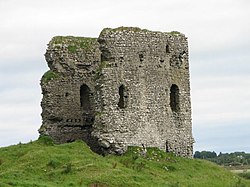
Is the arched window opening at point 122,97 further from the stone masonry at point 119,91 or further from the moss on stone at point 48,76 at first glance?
the moss on stone at point 48,76

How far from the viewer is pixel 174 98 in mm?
41844

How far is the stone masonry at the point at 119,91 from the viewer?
3791 cm

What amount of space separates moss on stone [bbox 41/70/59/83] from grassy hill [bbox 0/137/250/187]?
240 centimetres

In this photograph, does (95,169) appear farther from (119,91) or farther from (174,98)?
(174,98)

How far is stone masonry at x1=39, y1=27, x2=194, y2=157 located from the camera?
3791 cm

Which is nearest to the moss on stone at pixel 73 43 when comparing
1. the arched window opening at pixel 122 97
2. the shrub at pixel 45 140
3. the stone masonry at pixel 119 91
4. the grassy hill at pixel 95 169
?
the stone masonry at pixel 119 91

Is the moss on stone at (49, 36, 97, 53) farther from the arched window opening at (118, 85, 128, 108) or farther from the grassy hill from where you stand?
the grassy hill

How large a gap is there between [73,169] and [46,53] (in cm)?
776

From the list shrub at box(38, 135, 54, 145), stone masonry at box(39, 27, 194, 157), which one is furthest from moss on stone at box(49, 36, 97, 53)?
shrub at box(38, 135, 54, 145)

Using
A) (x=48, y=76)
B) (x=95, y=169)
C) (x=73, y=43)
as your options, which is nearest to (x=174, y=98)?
(x=73, y=43)

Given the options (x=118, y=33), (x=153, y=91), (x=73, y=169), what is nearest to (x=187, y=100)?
(x=153, y=91)

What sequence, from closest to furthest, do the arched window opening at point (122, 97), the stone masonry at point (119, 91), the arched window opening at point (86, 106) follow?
the stone masonry at point (119, 91)
the arched window opening at point (122, 97)
the arched window opening at point (86, 106)

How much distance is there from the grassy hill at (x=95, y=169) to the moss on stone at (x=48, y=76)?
2396 mm

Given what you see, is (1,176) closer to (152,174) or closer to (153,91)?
(152,174)
